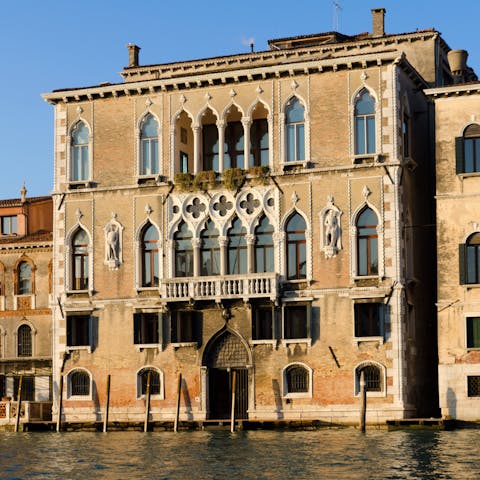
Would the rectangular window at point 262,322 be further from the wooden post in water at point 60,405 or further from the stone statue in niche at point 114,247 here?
the wooden post in water at point 60,405

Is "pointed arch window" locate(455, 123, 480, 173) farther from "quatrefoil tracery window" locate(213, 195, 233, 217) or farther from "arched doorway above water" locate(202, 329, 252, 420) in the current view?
"arched doorway above water" locate(202, 329, 252, 420)

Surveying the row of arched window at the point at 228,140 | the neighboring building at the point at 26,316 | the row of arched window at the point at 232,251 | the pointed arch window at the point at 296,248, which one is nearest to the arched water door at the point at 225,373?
the row of arched window at the point at 232,251

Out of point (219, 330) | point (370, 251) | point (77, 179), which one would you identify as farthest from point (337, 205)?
point (77, 179)

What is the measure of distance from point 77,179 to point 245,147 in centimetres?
622

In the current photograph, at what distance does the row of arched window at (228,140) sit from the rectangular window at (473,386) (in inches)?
299

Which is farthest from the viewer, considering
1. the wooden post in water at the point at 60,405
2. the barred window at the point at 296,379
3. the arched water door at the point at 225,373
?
the wooden post in water at the point at 60,405

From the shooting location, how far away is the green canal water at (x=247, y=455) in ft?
97.5

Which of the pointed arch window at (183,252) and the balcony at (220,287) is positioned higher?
the pointed arch window at (183,252)

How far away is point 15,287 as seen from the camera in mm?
52281

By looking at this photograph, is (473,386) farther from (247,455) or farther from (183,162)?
(183,162)

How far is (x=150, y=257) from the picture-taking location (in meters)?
44.8

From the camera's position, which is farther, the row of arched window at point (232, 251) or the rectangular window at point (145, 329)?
the rectangular window at point (145, 329)

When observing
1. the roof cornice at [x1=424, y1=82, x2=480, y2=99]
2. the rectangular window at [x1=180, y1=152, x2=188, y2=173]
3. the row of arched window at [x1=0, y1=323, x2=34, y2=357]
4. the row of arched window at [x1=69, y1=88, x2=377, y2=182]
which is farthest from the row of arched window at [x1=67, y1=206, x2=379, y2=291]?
the row of arched window at [x1=0, y1=323, x2=34, y2=357]

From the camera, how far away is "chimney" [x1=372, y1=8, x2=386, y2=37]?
48062 mm
